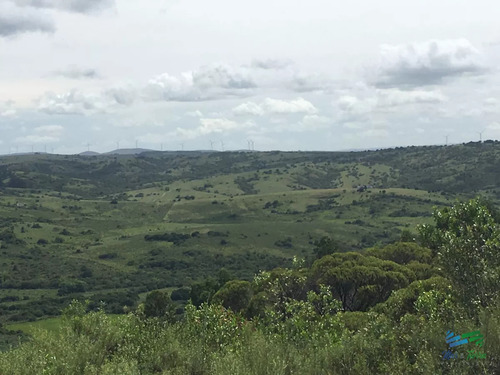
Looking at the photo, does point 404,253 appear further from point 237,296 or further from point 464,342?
point 464,342

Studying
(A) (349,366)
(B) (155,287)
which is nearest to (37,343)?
(A) (349,366)

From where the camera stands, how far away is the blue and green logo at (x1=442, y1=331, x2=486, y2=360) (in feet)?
61.1

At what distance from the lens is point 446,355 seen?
792 inches

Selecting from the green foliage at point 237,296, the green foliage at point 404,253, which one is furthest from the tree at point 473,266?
the green foliage at point 237,296

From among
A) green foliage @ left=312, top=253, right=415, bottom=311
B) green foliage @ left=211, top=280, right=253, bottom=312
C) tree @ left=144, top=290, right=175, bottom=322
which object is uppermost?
green foliage @ left=312, top=253, right=415, bottom=311

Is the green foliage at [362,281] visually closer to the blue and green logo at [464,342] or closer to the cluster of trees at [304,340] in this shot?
the cluster of trees at [304,340]

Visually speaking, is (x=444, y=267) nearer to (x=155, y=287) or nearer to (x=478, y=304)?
(x=478, y=304)

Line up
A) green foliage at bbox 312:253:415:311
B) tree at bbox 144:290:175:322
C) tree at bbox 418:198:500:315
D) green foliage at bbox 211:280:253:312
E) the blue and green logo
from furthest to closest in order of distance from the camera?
tree at bbox 144:290:175:322
green foliage at bbox 211:280:253:312
green foliage at bbox 312:253:415:311
tree at bbox 418:198:500:315
the blue and green logo

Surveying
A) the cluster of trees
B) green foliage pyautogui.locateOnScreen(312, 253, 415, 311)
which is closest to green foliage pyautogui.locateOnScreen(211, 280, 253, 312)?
green foliage pyautogui.locateOnScreen(312, 253, 415, 311)

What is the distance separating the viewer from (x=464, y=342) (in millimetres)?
19766

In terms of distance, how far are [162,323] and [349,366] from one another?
1480cm

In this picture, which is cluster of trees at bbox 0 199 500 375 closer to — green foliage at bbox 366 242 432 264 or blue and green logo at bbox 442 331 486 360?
blue and green logo at bbox 442 331 486 360

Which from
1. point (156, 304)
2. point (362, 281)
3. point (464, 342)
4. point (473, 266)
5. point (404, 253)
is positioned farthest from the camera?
point (156, 304)

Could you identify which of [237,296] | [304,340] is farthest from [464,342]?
[237,296]
